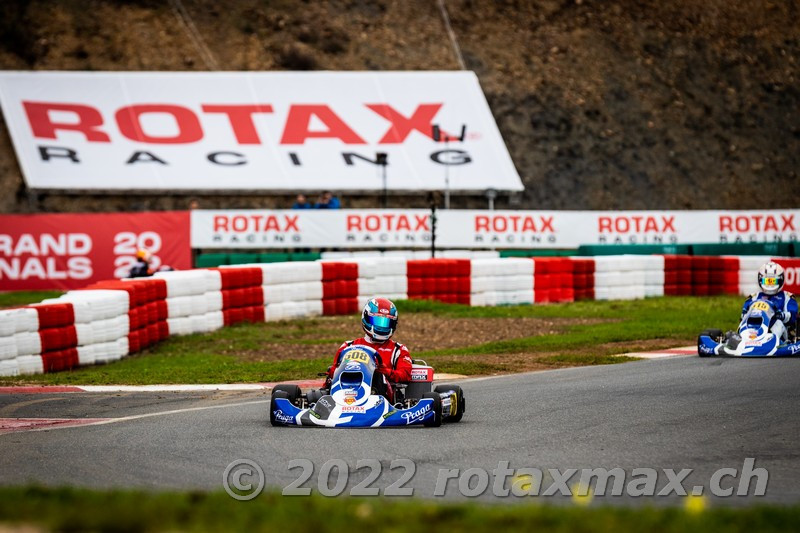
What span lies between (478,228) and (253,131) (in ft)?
30.2

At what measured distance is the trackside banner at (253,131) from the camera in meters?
33.6

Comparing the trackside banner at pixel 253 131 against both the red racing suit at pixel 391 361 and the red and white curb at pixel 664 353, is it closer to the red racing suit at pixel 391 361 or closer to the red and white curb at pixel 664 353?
the red and white curb at pixel 664 353

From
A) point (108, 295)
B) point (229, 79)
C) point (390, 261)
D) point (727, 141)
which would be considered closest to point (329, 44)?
point (229, 79)

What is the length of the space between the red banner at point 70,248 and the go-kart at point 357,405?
16.9 metres

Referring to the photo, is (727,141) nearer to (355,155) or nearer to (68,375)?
(355,155)

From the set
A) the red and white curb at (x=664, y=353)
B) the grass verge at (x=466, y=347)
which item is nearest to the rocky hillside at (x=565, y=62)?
the grass verge at (x=466, y=347)

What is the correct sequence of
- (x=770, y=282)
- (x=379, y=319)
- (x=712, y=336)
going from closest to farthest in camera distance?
1. (x=379, y=319)
2. (x=712, y=336)
3. (x=770, y=282)

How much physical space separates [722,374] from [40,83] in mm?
26820

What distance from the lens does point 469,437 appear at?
339 inches

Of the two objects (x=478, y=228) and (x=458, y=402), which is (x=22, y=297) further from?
(x=458, y=402)

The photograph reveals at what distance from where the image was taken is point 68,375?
13.2 m

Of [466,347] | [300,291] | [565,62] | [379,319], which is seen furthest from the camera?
[565,62]

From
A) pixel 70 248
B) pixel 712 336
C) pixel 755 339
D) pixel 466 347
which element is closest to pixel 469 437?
pixel 712 336

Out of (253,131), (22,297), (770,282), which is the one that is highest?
(253,131)
